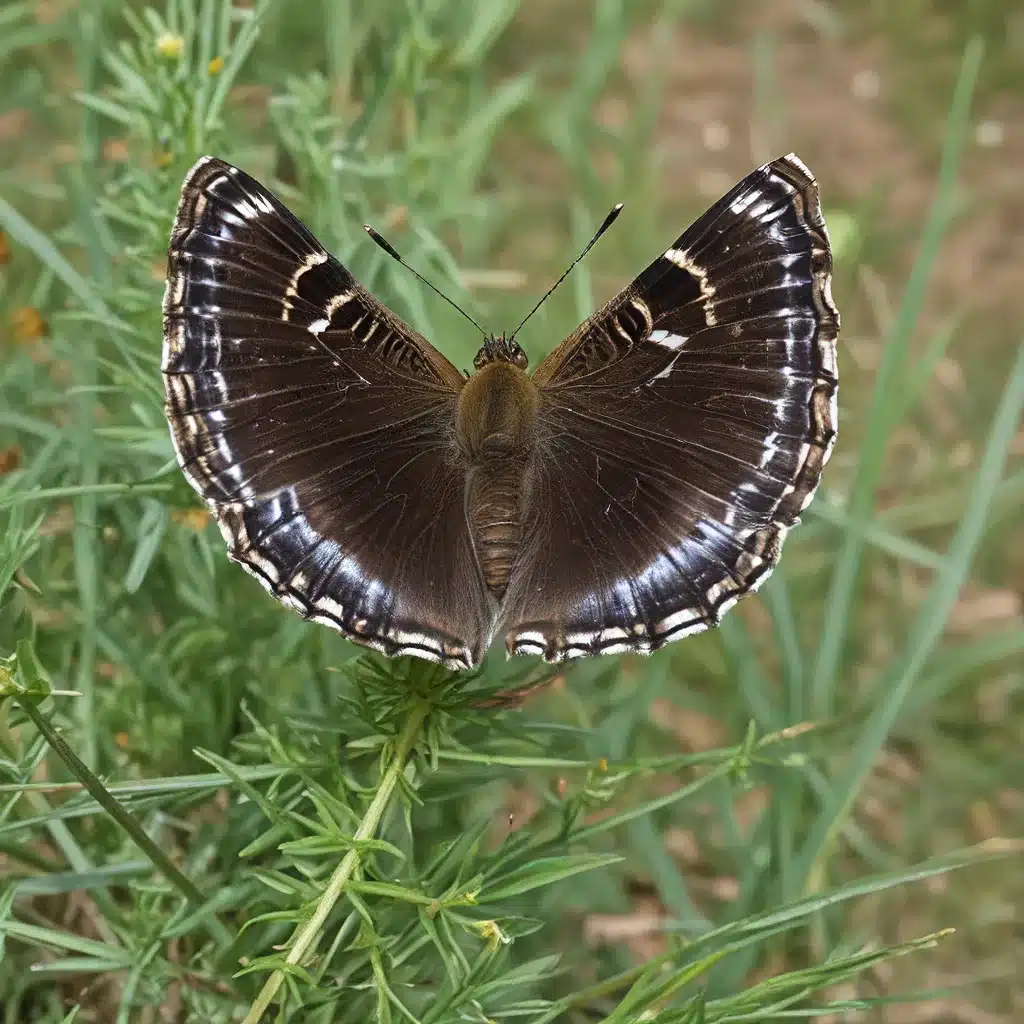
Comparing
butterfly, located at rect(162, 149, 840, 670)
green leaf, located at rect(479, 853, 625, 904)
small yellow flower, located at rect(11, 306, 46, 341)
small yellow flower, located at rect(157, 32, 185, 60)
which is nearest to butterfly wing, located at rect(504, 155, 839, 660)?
butterfly, located at rect(162, 149, 840, 670)

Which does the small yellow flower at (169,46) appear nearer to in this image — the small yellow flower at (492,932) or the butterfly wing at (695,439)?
the butterfly wing at (695,439)

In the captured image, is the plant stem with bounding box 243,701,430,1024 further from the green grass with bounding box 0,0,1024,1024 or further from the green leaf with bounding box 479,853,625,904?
the green leaf with bounding box 479,853,625,904

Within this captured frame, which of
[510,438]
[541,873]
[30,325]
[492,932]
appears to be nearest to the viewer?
[492,932]

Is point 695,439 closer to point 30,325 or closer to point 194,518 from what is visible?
point 194,518

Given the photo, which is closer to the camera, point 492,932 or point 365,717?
point 492,932

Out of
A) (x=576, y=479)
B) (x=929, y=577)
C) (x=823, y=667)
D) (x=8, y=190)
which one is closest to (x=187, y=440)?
(x=576, y=479)

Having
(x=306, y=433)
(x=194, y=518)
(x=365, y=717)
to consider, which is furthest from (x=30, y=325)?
(x=365, y=717)

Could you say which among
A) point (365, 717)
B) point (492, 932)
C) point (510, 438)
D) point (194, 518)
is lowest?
point (492, 932)
